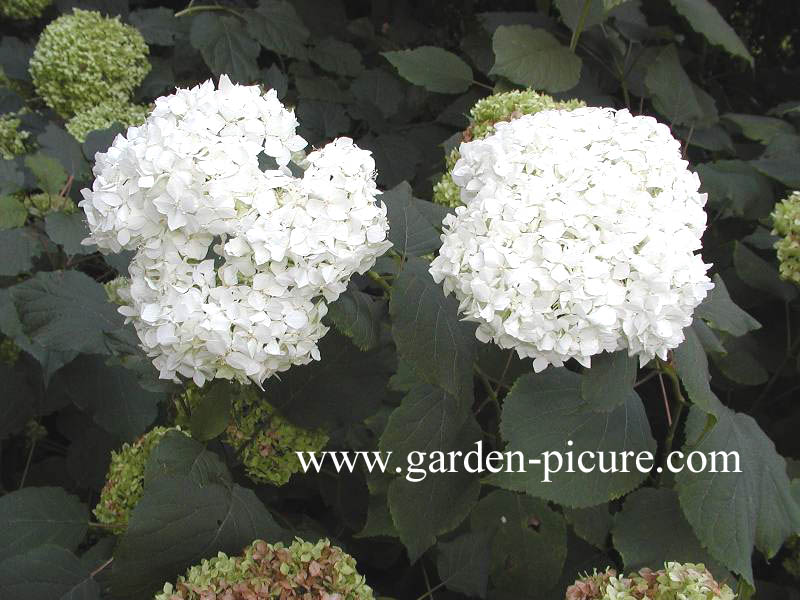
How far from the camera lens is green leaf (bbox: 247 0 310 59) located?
9.62ft

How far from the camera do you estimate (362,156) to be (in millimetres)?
1393

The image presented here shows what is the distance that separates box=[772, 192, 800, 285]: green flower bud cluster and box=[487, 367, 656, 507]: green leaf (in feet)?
2.66

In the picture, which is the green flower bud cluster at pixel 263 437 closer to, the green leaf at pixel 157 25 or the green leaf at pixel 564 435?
the green leaf at pixel 564 435

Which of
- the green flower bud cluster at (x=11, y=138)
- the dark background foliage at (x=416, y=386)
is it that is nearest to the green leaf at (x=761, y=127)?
the dark background foliage at (x=416, y=386)

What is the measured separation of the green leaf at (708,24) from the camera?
8.58 ft

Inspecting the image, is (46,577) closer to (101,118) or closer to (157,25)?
(101,118)

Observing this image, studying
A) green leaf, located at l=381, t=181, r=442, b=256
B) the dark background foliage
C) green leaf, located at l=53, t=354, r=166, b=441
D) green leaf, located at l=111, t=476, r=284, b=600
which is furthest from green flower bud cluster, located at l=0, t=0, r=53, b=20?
green leaf, located at l=111, t=476, r=284, b=600

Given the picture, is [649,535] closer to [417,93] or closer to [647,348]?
[647,348]

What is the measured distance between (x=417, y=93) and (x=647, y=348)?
6.67 feet

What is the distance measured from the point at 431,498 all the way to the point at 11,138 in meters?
2.08

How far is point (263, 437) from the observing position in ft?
5.89

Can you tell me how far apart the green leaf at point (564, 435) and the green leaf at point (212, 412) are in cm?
53

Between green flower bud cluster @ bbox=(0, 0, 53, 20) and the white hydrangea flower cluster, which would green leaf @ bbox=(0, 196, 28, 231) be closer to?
the white hydrangea flower cluster

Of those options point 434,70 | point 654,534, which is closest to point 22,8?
point 434,70
